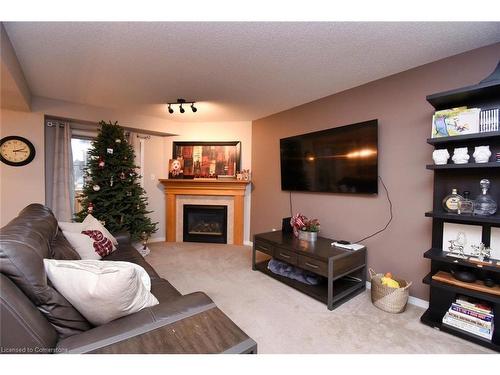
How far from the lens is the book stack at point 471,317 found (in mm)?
1688

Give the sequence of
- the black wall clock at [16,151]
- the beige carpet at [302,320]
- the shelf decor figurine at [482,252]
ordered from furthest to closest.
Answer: the black wall clock at [16,151] < the shelf decor figurine at [482,252] < the beige carpet at [302,320]

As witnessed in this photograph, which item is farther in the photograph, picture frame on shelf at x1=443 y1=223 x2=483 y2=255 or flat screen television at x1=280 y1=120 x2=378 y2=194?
flat screen television at x1=280 y1=120 x2=378 y2=194

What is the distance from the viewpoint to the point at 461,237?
6.31 feet

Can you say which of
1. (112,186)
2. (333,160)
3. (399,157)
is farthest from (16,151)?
(399,157)

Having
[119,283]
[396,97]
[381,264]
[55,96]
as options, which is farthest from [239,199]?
[119,283]

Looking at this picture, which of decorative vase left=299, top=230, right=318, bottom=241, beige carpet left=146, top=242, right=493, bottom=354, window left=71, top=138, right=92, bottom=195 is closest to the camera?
beige carpet left=146, top=242, right=493, bottom=354

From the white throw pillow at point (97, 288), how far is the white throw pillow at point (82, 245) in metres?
1.08

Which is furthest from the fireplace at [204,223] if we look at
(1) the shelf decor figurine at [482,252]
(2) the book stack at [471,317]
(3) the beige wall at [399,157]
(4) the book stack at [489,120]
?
(4) the book stack at [489,120]

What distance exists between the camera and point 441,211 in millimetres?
1976

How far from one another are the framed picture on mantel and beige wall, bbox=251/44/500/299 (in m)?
1.67

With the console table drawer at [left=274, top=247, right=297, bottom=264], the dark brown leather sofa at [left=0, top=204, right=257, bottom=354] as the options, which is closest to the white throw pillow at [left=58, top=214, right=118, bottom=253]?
the dark brown leather sofa at [left=0, top=204, right=257, bottom=354]

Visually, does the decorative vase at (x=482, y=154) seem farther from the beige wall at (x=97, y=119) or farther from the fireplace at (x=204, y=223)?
the fireplace at (x=204, y=223)

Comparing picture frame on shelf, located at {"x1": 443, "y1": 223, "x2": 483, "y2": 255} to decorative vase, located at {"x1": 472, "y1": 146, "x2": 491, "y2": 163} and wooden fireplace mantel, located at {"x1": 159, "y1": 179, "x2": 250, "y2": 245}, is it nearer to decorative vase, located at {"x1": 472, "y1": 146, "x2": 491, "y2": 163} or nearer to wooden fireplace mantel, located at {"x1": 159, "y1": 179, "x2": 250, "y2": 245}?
decorative vase, located at {"x1": 472, "y1": 146, "x2": 491, "y2": 163}

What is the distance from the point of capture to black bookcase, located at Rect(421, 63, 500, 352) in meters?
1.67
